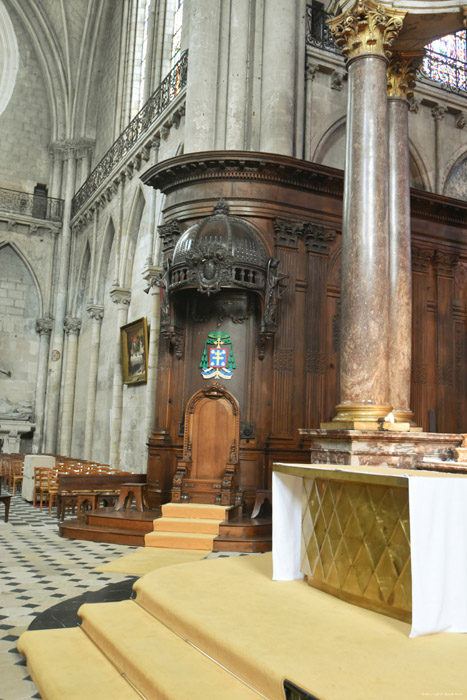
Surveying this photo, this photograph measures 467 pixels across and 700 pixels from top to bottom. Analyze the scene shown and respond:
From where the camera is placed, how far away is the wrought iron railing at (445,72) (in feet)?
42.4

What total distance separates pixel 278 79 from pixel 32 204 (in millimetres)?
12857

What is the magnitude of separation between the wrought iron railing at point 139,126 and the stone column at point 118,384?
3.46 metres

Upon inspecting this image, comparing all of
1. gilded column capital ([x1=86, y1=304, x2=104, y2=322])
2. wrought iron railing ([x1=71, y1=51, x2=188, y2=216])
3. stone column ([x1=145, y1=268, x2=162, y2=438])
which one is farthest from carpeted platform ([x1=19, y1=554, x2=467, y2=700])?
gilded column capital ([x1=86, y1=304, x2=104, y2=322])

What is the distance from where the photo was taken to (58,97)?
71.0ft

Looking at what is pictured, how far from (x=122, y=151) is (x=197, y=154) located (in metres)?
7.19

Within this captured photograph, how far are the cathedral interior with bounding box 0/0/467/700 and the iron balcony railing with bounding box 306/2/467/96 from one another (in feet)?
0.14

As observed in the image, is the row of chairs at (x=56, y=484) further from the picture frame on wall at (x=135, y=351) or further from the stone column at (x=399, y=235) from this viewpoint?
the stone column at (x=399, y=235)

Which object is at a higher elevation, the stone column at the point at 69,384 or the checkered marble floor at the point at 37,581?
the stone column at the point at 69,384

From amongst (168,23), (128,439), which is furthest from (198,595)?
(168,23)

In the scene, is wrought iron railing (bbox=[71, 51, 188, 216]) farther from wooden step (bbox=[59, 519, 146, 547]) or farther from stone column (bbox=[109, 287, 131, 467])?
wooden step (bbox=[59, 519, 146, 547])

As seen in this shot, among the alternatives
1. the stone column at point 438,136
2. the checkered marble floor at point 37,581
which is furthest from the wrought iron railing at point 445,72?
the checkered marble floor at point 37,581

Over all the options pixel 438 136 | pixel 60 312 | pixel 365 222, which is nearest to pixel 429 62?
pixel 438 136

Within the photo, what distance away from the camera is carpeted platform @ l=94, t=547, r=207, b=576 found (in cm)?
642

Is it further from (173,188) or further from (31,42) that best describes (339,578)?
(31,42)
